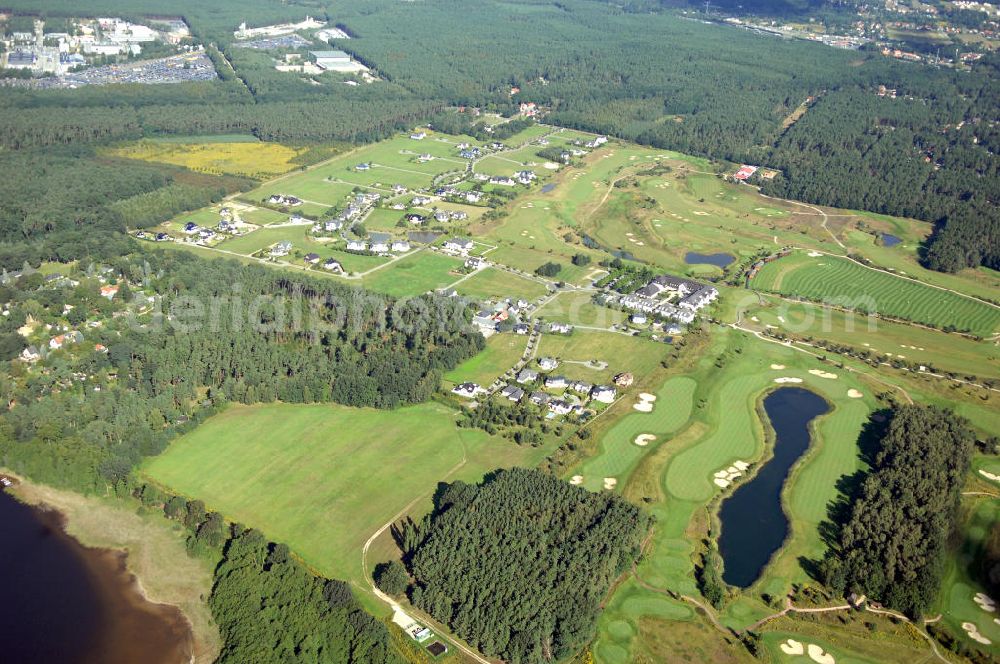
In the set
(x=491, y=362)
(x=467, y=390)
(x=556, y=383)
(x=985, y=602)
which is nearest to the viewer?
(x=985, y=602)

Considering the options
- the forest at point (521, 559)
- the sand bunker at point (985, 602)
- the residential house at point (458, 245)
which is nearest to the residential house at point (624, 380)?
the forest at point (521, 559)

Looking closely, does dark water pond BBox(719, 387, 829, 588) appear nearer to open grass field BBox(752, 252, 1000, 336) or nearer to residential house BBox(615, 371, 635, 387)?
residential house BBox(615, 371, 635, 387)

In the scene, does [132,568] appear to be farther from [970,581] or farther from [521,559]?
[970,581]

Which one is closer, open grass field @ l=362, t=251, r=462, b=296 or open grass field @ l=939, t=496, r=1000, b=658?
open grass field @ l=939, t=496, r=1000, b=658

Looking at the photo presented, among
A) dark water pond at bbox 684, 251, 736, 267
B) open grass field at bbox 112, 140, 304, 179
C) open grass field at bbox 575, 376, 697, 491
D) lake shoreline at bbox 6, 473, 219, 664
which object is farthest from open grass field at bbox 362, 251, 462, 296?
open grass field at bbox 112, 140, 304, 179

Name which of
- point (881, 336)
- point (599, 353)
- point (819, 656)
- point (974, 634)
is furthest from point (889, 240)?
point (819, 656)

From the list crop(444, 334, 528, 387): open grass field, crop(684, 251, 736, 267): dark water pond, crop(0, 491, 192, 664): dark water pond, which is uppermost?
crop(684, 251, 736, 267): dark water pond

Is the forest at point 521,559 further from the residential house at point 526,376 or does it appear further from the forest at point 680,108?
the forest at point 680,108
